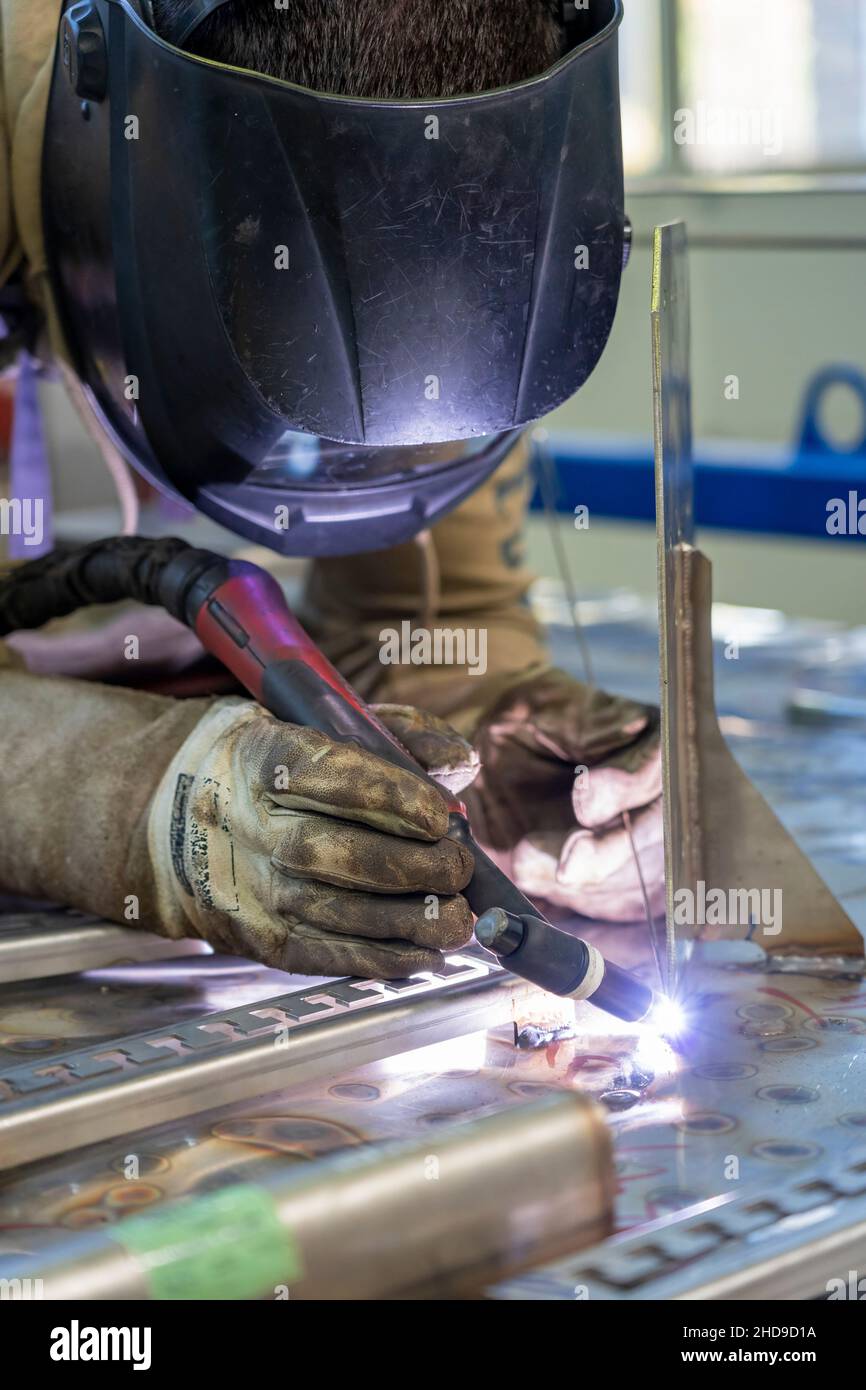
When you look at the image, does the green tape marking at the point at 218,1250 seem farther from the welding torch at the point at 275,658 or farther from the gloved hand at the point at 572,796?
the gloved hand at the point at 572,796

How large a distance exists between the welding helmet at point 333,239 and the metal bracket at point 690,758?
0.29 ft

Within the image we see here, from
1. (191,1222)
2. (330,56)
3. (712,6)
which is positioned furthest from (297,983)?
(712,6)

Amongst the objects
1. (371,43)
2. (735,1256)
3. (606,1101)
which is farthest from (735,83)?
(735,1256)

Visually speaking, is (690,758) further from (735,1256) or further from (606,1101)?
(735,1256)

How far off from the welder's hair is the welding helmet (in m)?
0.03

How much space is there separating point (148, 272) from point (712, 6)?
9.84 feet

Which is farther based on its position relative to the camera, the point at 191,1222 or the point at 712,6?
the point at 712,6

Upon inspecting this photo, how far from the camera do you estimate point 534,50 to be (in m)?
1.16

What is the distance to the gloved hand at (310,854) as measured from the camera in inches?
42.9

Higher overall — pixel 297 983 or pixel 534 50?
pixel 534 50

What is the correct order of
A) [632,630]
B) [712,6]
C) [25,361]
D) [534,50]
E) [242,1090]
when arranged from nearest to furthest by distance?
1. [242,1090]
2. [534,50]
3. [25,361]
4. [632,630]
5. [712,6]

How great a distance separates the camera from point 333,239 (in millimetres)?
1109
